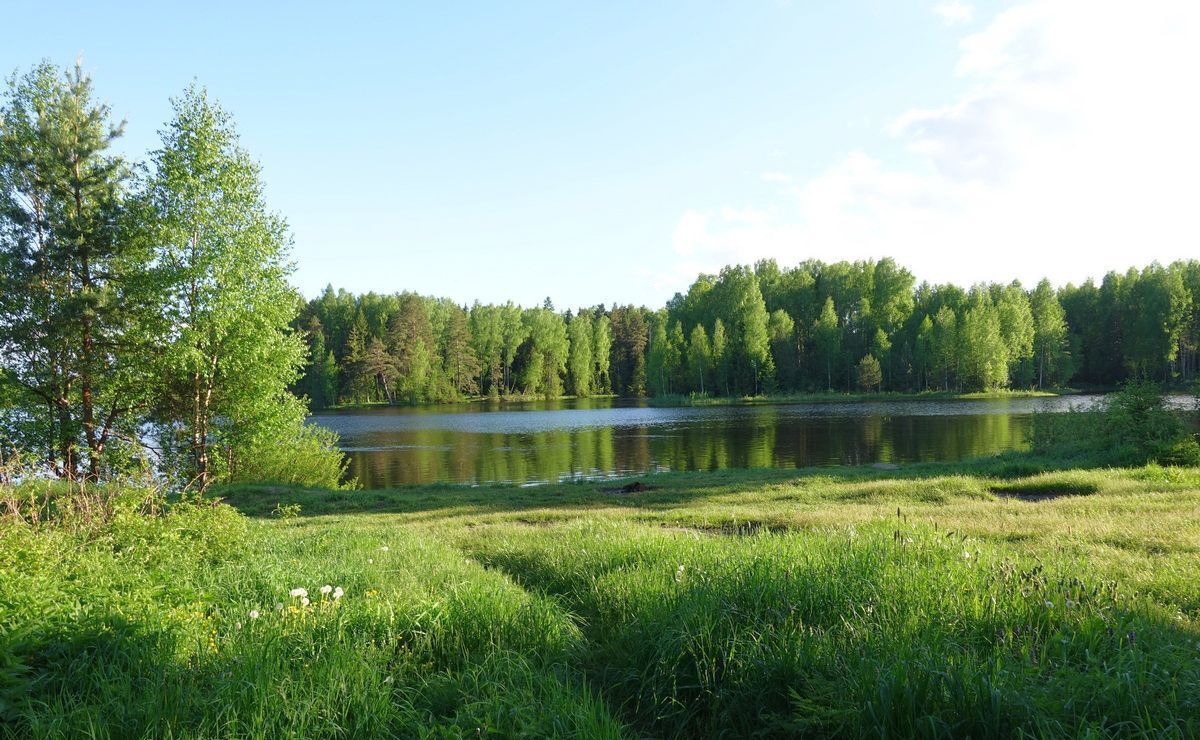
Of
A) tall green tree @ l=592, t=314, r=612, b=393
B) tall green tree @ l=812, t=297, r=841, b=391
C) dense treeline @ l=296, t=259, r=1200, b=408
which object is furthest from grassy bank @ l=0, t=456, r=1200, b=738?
tall green tree @ l=592, t=314, r=612, b=393

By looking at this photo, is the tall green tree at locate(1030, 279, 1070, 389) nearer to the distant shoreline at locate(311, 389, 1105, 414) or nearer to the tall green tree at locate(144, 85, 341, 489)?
the distant shoreline at locate(311, 389, 1105, 414)

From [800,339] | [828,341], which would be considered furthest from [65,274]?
[800,339]

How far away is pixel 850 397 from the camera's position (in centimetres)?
7938

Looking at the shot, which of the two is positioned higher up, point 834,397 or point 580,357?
point 580,357

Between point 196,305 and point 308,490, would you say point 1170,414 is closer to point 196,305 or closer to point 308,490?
point 308,490

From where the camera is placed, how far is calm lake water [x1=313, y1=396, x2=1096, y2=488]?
2944 centimetres

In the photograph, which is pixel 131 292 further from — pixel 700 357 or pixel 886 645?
pixel 700 357

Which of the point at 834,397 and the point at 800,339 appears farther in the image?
the point at 800,339

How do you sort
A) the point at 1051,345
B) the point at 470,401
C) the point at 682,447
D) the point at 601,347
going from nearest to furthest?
the point at 682,447 → the point at 1051,345 → the point at 470,401 → the point at 601,347

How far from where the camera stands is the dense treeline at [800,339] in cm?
8194

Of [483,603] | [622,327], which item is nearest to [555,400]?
[622,327]

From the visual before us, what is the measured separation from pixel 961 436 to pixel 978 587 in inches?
1414

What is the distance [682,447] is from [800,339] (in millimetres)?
67464

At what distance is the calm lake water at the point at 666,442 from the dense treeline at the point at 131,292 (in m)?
8.56
